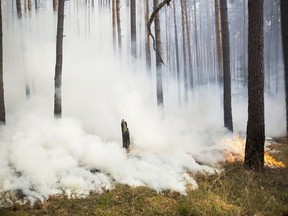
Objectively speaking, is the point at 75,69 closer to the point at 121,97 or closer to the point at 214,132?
the point at 121,97

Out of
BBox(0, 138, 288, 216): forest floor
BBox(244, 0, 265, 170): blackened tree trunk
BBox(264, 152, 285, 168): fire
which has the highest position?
BBox(244, 0, 265, 170): blackened tree trunk

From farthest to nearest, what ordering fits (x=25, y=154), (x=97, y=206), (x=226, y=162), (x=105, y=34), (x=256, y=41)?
(x=105, y=34), (x=226, y=162), (x=256, y=41), (x=25, y=154), (x=97, y=206)

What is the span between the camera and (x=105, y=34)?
3569cm

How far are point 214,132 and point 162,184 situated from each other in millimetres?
6343

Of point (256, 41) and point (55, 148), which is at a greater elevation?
point (256, 41)

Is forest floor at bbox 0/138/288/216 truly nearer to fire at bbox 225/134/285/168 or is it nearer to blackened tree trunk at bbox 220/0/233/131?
fire at bbox 225/134/285/168

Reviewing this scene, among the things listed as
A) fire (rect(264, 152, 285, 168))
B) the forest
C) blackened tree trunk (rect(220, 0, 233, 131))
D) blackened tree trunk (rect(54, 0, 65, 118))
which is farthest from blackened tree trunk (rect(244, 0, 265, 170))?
blackened tree trunk (rect(54, 0, 65, 118))

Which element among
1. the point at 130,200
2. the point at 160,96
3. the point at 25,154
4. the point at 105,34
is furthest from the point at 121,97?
the point at 105,34

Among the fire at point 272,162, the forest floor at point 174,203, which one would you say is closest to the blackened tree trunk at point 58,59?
the forest floor at point 174,203

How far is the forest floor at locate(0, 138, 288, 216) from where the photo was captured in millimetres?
5438

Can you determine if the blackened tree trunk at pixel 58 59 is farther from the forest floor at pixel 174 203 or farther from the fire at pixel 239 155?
the fire at pixel 239 155

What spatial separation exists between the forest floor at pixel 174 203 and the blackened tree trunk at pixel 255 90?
3.43 ft

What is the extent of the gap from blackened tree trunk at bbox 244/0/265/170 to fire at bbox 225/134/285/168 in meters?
0.96

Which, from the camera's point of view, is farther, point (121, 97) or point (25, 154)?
point (121, 97)
